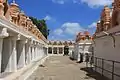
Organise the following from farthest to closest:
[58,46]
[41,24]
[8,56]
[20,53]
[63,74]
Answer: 1. [58,46]
2. [41,24]
3. [20,53]
4. [63,74]
5. [8,56]

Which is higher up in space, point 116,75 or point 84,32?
point 84,32

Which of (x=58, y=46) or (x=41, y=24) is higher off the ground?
(x=41, y=24)

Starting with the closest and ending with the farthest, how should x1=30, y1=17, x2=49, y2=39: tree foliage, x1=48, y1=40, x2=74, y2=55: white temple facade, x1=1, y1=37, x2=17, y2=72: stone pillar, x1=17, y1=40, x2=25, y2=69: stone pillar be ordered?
x1=1, y1=37, x2=17, y2=72: stone pillar < x1=17, y1=40, x2=25, y2=69: stone pillar < x1=30, y1=17, x2=49, y2=39: tree foliage < x1=48, y1=40, x2=74, y2=55: white temple facade

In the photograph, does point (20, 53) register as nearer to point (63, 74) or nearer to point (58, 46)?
point (63, 74)

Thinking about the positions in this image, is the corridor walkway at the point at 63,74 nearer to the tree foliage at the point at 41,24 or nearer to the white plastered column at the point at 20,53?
the white plastered column at the point at 20,53

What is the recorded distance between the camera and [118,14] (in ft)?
52.4

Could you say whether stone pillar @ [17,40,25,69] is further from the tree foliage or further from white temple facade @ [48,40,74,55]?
white temple facade @ [48,40,74,55]

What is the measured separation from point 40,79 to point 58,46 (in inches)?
3354

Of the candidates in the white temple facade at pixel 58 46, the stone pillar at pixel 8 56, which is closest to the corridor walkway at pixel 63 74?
the stone pillar at pixel 8 56

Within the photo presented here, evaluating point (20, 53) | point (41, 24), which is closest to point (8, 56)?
point (20, 53)

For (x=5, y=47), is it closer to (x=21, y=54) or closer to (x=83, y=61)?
(x=21, y=54)

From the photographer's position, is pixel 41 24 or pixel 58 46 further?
pixel 58 46

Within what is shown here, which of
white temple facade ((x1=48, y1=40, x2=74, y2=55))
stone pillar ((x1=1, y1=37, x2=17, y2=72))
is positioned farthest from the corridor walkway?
white temple facade ((x1=48, y1=40, x2=74, y2=55))

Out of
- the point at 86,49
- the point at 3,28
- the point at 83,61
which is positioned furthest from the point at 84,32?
the point at 3,28
